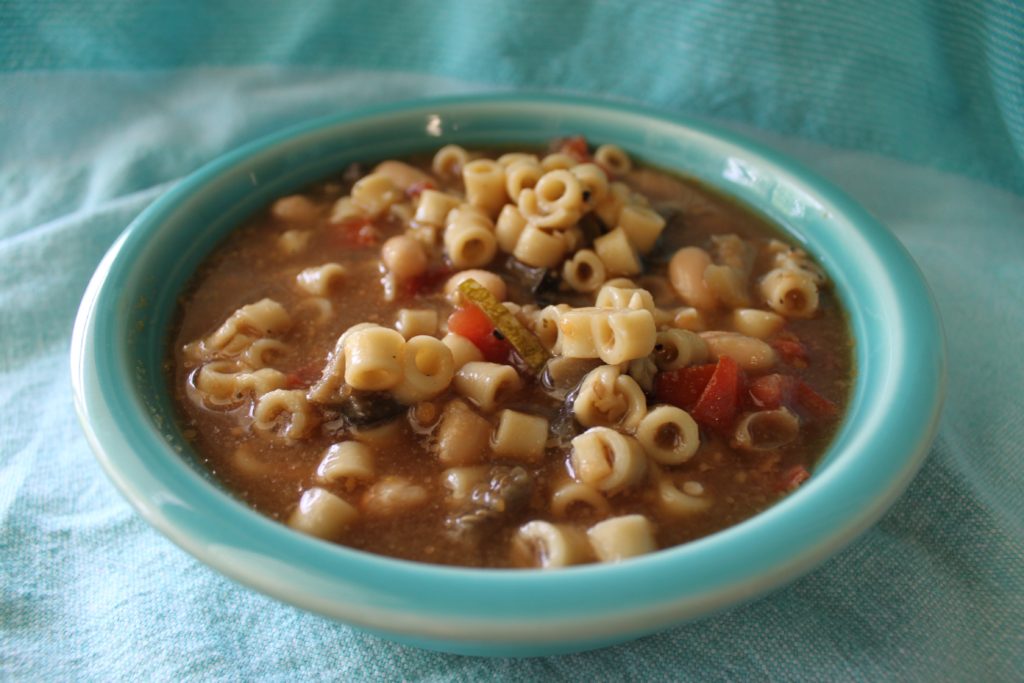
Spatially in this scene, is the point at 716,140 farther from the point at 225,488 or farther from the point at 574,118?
the point at 225,488

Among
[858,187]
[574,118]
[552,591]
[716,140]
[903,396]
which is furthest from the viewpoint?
[858,187]

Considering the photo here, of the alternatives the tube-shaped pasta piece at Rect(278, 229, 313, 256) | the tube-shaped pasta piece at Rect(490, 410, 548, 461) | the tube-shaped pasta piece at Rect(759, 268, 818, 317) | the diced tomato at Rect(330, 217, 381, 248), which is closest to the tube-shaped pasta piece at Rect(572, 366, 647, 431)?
the tube-shaped pasta piece at Rect(490, 410, 548, 461)

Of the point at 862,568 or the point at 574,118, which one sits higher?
the point at 574,118

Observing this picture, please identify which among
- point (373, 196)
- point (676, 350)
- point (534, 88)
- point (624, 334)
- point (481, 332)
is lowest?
point (534, 88)

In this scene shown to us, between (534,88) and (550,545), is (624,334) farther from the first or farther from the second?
(534,88)

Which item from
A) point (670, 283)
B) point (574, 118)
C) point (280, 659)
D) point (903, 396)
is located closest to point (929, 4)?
point (574, 118)

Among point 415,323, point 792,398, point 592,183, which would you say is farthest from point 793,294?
point 415,323

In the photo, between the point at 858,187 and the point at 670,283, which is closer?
the point at 670,283
